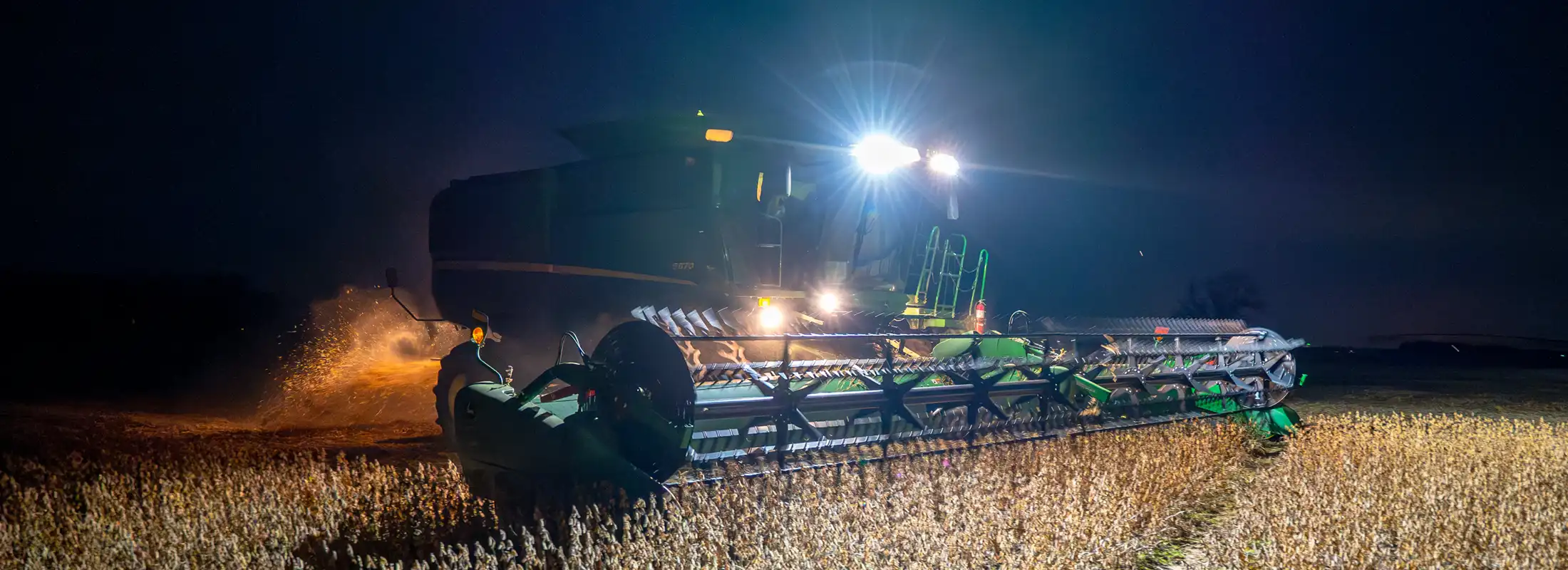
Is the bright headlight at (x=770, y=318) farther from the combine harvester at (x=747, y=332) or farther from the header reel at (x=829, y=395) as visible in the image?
the header reel at (x=829, y=395)

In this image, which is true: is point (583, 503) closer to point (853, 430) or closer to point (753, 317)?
point (853, 430)

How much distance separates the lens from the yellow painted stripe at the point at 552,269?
7176 mm

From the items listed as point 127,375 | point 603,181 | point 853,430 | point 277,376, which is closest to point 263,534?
point 853,430

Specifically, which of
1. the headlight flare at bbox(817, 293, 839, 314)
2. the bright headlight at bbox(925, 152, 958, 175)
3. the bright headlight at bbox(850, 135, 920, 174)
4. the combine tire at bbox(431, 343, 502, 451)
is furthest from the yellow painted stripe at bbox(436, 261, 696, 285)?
the bright headlight at bbox(925, 152, 958, 175)

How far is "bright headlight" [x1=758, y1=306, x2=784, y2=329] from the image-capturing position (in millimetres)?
6633

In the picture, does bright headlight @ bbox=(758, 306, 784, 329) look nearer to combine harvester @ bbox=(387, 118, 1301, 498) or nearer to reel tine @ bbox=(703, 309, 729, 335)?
combine harvester @ bbox=(387, 118, 1301, 498)

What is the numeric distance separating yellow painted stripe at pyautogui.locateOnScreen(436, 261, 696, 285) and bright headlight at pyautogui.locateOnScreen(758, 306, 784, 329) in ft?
2.26

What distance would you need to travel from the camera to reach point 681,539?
134 inches

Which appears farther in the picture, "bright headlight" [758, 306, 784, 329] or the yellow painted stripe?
the yellow painted stripe

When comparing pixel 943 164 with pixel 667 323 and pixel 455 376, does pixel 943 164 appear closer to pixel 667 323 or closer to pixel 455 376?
pixel 667 323

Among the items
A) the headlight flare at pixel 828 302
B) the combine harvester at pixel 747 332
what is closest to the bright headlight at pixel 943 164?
the combine harvester at pixel 747 332

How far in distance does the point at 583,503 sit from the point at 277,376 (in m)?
9.06

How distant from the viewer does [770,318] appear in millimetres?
6711

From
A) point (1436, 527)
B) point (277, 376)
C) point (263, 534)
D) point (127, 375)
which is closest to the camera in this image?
point (263, 534)
